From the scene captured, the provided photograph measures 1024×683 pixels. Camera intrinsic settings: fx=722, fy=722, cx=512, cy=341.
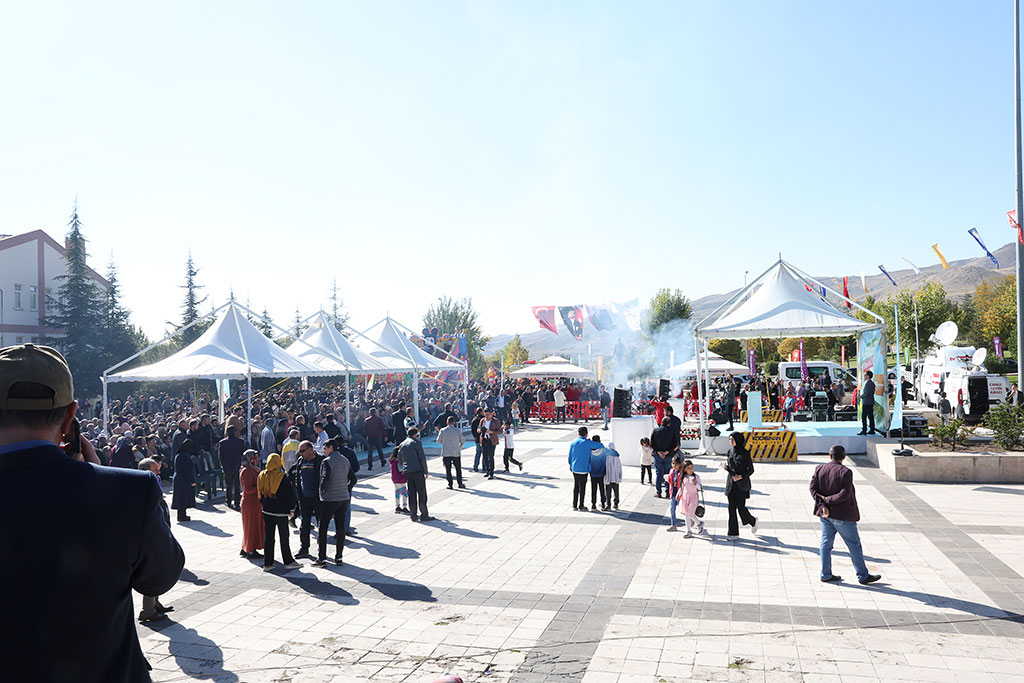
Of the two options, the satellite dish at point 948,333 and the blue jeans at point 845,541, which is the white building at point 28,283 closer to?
the blue jeans at point 845,541

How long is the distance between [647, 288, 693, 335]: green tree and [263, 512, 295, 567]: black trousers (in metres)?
57.7

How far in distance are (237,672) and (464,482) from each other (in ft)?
34.6

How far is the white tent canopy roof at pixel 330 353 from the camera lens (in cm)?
2250

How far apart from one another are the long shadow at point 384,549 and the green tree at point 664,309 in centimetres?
5612

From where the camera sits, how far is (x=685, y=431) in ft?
71.2

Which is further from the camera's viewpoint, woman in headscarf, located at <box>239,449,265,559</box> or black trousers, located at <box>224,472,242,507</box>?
black trousers, located at <box>224,472,242,507</box>

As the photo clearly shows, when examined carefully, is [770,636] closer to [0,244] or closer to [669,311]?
[0,244]

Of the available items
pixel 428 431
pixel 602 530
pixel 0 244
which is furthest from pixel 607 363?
pixel 602 530

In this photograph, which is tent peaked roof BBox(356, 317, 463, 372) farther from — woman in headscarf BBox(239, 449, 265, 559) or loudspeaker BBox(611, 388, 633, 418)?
woman in headscarf BBox(239, 449, 265, 559)

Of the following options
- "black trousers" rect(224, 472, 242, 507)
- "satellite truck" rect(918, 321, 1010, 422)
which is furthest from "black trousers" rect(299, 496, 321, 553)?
"satellite truck" rect(918, 321, 1010, 422)

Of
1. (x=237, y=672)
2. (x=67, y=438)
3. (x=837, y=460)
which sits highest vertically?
(x=67, y=438)

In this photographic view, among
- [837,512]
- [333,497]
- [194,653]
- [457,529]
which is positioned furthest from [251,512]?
[837,512]

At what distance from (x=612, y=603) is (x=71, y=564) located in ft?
22.0

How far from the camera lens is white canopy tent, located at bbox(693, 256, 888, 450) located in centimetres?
1841
